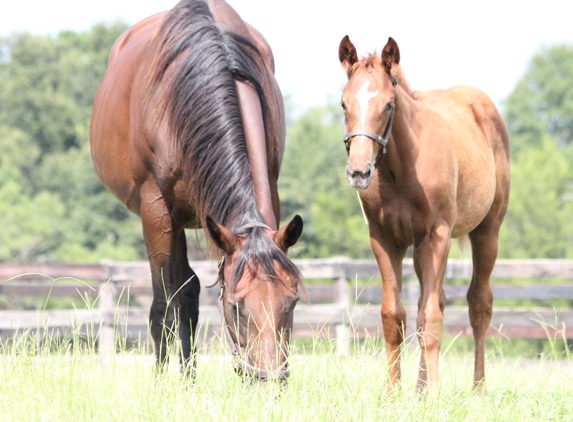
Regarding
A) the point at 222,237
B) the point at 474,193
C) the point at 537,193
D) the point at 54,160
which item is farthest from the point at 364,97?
the point at 54,160

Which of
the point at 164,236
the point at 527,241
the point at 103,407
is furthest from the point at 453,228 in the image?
the point at 527,241

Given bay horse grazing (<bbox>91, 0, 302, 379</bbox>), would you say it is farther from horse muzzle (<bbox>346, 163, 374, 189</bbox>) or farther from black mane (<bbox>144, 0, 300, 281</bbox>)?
horse muzzle (<bbox>346, 163, 374, 189</bbox>)

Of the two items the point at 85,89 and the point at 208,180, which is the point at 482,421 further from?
the point at 85,89

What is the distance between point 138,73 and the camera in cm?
469

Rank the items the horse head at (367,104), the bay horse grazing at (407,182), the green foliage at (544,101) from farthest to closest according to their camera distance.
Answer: the green foliage at (544,101), the bay horse grazing at (407,182), the horse head at (367,104)

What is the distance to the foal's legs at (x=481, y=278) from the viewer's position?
550 centimetres

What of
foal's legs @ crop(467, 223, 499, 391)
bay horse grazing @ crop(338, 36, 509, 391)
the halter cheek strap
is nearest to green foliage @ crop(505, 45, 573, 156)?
foal's legs @ crop(467, 223, 499, 391)

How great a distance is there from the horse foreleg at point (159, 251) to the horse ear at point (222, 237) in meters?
1.06

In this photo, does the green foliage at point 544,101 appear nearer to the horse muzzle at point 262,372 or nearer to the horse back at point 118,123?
the horse back at point 118,123

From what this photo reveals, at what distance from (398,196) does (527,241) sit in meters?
31.2

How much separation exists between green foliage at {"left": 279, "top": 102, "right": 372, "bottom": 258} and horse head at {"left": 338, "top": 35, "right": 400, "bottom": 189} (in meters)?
28.2

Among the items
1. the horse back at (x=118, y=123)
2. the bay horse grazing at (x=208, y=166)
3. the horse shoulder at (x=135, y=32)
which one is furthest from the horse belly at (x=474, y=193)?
the horse shoulder at (x=135, y=32)

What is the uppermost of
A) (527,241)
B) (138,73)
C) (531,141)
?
(531,141)

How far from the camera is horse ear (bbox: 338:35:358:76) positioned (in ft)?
14.0
